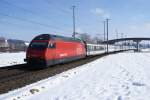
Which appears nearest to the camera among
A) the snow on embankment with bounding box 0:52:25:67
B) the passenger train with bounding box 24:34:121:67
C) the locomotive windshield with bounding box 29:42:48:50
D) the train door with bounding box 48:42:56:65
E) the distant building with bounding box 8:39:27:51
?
the passenger train with bounding box 24:34:121:67

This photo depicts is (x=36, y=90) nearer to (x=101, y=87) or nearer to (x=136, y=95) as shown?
(x=101, y=87)

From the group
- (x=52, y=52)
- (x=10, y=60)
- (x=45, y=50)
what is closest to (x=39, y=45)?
(x=45, y=50)

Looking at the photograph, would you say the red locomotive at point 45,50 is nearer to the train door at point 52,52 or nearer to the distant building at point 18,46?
the train door at point 52,52

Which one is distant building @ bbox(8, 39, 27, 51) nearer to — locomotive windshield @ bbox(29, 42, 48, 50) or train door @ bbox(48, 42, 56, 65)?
train door @ bbox(48, 42, 56, 65)

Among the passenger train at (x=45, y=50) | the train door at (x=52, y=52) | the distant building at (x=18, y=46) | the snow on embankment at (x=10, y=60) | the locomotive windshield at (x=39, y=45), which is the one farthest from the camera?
the distant building at (x=18, y=46)

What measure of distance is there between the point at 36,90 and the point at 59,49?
11933 mm

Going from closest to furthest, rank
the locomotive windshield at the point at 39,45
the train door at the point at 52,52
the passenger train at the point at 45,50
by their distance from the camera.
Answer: the passenger train at the point at 45,50 → the locomotive windshield at the point at 39,45 → the train door at the point at 52,52

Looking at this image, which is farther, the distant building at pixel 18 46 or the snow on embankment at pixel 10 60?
the distant building at pixel 18 46

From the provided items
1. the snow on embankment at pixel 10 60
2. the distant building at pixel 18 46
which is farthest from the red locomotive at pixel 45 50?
the distant building at pixel 18 46

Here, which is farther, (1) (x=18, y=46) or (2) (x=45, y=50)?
(1) (x=18, y=46)

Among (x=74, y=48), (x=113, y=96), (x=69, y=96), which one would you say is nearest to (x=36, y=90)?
(x=69, y=96)

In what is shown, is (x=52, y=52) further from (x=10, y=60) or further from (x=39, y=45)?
(x=10, y=60)

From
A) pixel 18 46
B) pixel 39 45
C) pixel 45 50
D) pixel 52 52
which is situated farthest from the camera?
pixel 18 46

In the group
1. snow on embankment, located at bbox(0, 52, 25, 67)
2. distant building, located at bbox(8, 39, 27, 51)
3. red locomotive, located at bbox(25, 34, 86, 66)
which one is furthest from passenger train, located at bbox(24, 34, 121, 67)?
distant building, located at bbox(8, 39, 27, 51)
